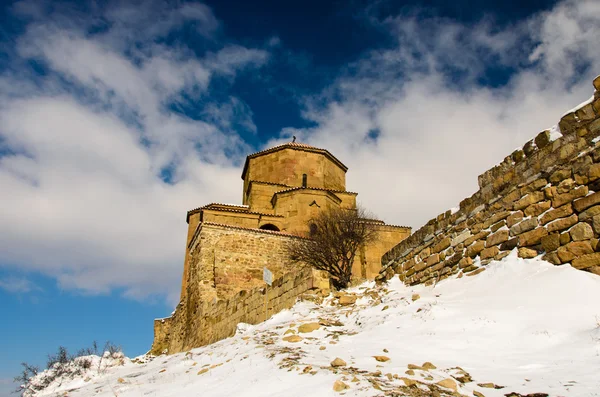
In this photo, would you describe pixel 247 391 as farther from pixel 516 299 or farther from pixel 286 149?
pixel 286 149

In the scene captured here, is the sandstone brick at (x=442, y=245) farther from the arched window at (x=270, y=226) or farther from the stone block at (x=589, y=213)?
the arched window at (x=270, y=226)

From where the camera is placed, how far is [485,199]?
6898mm

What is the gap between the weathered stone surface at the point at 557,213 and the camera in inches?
204

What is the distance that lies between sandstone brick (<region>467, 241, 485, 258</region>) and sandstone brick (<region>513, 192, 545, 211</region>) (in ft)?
2.71

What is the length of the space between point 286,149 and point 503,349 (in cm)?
2346

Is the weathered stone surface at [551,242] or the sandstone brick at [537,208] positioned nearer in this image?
the weathered stone surface at [551,242]

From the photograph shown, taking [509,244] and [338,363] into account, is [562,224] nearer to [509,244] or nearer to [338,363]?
[509,244]

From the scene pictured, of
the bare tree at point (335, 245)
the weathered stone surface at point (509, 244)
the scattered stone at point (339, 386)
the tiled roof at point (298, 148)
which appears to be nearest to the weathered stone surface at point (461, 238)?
the weathered stone surface at point (509, 244)

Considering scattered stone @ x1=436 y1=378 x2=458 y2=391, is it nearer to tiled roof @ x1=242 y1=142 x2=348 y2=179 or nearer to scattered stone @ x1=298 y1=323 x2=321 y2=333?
scattered stone @ x1=298 y1=323 x2=321 y2=333

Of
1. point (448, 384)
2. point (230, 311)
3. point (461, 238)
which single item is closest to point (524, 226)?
point (461, 238)

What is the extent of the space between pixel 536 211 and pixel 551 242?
54 cm

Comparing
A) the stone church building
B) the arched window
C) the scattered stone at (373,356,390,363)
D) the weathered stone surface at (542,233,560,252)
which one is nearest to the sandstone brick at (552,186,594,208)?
the weathered stone surface at (542,233,560,252)

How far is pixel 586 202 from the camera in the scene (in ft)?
16.2

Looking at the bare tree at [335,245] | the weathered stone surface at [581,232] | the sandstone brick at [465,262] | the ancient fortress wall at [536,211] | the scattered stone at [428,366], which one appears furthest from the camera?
the bare tree at [335,245]
